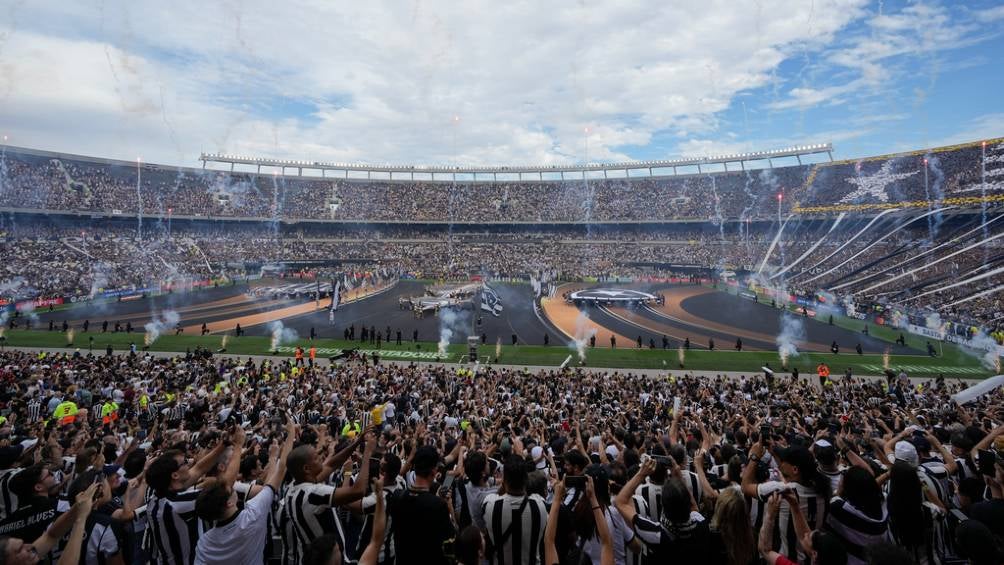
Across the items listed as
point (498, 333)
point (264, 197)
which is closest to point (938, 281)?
point (498, 333)

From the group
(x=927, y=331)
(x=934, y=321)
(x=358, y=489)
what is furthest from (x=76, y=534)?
(x=934, y=321)

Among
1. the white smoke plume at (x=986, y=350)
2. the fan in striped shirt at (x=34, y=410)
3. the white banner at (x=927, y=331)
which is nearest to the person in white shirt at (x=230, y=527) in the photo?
the fan in striped shirt at (x=34, y=410)

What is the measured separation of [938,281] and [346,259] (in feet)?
249

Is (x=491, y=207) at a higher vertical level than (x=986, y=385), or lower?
higher

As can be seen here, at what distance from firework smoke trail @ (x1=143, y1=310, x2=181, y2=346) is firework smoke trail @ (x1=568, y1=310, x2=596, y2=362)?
91.9 feet

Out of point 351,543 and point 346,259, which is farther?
point 346,259

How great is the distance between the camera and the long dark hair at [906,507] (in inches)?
168

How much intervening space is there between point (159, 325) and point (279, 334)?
408 inches

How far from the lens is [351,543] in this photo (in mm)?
5211

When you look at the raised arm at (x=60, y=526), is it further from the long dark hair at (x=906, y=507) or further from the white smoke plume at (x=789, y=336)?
the white smoke plume at (x=789, y=336)

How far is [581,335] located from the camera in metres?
37.2

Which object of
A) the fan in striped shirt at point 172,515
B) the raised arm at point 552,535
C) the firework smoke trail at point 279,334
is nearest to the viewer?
the raised arm at point 552,535

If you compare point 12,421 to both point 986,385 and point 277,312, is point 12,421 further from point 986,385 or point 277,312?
point 277,312

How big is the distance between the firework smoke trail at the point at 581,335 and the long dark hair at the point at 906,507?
85.3 ft
